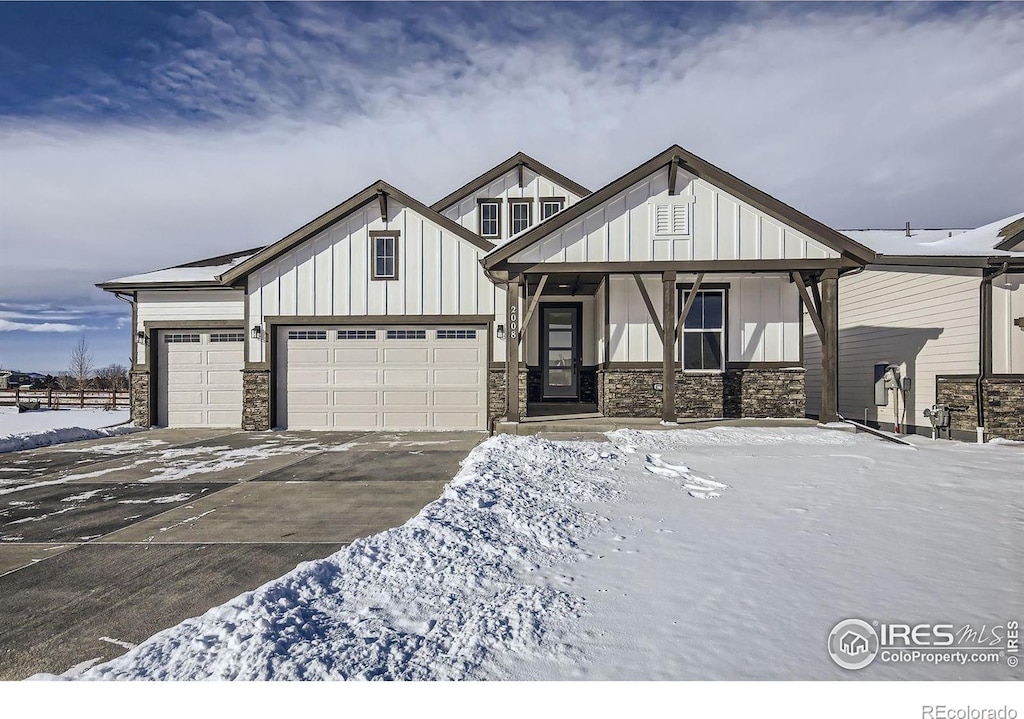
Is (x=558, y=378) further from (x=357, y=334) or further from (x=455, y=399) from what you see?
(x=357, y=334)

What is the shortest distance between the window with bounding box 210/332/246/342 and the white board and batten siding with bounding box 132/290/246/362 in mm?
377

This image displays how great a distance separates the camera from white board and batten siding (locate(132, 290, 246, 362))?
13.3 m

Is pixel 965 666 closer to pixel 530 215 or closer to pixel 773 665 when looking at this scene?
pixel 773 665

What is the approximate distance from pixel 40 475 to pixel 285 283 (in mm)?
6401

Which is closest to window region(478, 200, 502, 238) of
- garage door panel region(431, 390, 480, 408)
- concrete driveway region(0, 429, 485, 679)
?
garage door panel region(431, 390, 480, 408)

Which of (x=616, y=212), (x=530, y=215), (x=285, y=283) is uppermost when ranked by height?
(x=530, y=215)

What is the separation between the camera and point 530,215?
16.3 meters

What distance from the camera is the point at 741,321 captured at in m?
11.4

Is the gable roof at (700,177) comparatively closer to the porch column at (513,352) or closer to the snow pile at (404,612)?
the porch column at (513,352)

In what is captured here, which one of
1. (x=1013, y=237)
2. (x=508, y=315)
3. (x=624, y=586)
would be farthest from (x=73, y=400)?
(x=1013, y=237)

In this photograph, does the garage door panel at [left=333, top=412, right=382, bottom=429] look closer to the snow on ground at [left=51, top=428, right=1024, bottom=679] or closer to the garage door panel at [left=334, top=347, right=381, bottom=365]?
the garage door panel at [left=334, top=347, right=381, bottom=365]

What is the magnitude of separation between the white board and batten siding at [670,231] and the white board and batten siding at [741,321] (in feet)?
3.88

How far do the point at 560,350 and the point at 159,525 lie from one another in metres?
10.8
